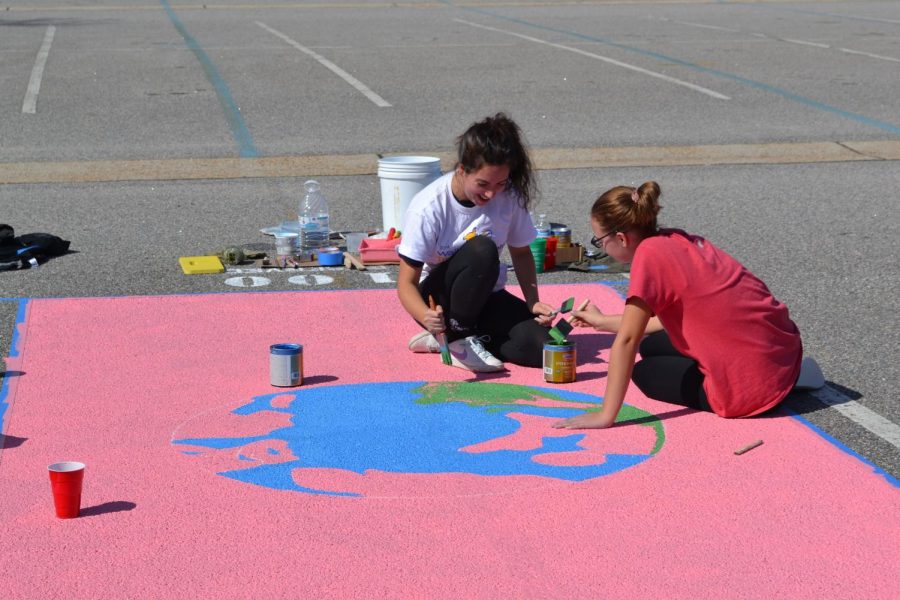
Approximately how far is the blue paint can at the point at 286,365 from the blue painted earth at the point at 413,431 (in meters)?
0.07

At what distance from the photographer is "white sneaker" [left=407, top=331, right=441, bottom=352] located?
6.07 m

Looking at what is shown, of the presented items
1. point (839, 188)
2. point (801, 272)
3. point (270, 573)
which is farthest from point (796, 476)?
point (839, 188)

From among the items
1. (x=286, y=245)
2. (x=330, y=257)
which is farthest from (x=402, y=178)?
(x=286, y=245)

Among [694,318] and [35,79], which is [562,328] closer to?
[694,318]

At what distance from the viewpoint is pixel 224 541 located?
3992mm

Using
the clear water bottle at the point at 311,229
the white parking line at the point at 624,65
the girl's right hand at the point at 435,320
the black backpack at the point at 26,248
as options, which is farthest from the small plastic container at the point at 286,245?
the white parking line at the point at 624,65

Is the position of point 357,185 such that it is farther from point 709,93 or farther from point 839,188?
point 709,93

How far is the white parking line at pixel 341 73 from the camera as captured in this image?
48.6 ft

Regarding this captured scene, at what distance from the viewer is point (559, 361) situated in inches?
223

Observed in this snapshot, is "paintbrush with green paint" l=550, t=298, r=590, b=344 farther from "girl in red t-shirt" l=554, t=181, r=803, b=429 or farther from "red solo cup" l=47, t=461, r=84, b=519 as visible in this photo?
"red solo cup" l=47, t=461, r=84, b=519

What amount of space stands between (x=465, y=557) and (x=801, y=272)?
4438 mm

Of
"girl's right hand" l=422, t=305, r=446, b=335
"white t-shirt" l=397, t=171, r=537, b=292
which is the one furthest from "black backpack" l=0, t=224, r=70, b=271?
"girl's right hand" l=422, t=305, r=446, b=335

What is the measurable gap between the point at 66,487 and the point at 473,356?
7.40 feet

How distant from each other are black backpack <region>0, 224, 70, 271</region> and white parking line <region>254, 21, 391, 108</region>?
6770 mm
